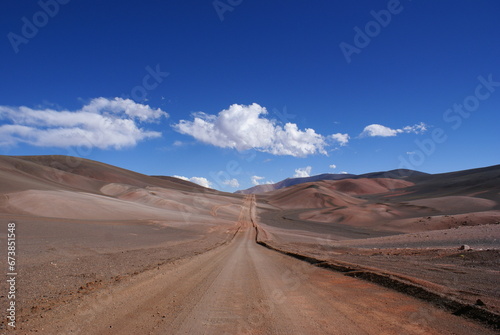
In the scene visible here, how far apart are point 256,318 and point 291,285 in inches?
126

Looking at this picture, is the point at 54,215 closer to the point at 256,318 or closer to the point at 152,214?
the point at 152,214

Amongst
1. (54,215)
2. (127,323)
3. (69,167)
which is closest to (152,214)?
(54,215)

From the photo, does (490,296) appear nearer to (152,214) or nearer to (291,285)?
(291,285)

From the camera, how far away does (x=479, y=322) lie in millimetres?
5230

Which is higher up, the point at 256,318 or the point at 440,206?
the point at 440,206

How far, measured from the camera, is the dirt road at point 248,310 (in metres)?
5.18

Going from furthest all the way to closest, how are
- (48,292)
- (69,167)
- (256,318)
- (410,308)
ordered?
(69,167) < (48,292) < (410,308) < (256,318)

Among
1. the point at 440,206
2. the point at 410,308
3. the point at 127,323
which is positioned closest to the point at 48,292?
the point at 127,323

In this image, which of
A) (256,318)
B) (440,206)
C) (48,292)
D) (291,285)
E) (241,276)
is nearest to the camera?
(256,318)

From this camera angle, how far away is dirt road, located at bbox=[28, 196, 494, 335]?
17.0ft

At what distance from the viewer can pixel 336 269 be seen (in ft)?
36.3

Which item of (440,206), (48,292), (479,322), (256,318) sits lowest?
(48,292)

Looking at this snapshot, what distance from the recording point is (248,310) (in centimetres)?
620

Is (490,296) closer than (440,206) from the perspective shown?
Yes
